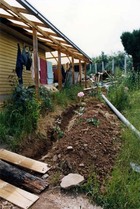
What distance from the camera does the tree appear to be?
13.9m

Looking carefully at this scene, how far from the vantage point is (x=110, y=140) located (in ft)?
17.2

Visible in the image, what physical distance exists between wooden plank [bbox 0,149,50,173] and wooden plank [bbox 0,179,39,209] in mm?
588

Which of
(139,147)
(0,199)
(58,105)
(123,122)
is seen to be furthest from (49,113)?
(0,199)

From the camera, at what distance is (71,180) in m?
3.88

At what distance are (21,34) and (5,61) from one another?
52.4 inches

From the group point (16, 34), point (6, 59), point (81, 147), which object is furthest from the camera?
point (16, 34)

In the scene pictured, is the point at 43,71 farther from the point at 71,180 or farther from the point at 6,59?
the point at 71,180

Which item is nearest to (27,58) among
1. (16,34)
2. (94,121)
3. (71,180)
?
(16,34)

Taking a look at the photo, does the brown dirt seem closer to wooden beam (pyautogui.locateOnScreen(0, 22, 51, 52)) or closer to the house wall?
the house wall

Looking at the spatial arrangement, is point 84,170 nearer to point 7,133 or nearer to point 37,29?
point 7,133

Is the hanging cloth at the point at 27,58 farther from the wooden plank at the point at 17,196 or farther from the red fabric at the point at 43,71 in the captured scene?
the wooden plank at the point at 17,196

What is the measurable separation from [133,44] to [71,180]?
11.5 metres

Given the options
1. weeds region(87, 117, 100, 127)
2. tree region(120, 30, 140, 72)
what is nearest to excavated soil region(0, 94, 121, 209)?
weeds region(87, 117, 100, 127)

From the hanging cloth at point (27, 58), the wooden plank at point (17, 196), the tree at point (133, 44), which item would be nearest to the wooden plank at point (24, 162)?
the wooden plank at point (17, 196)
